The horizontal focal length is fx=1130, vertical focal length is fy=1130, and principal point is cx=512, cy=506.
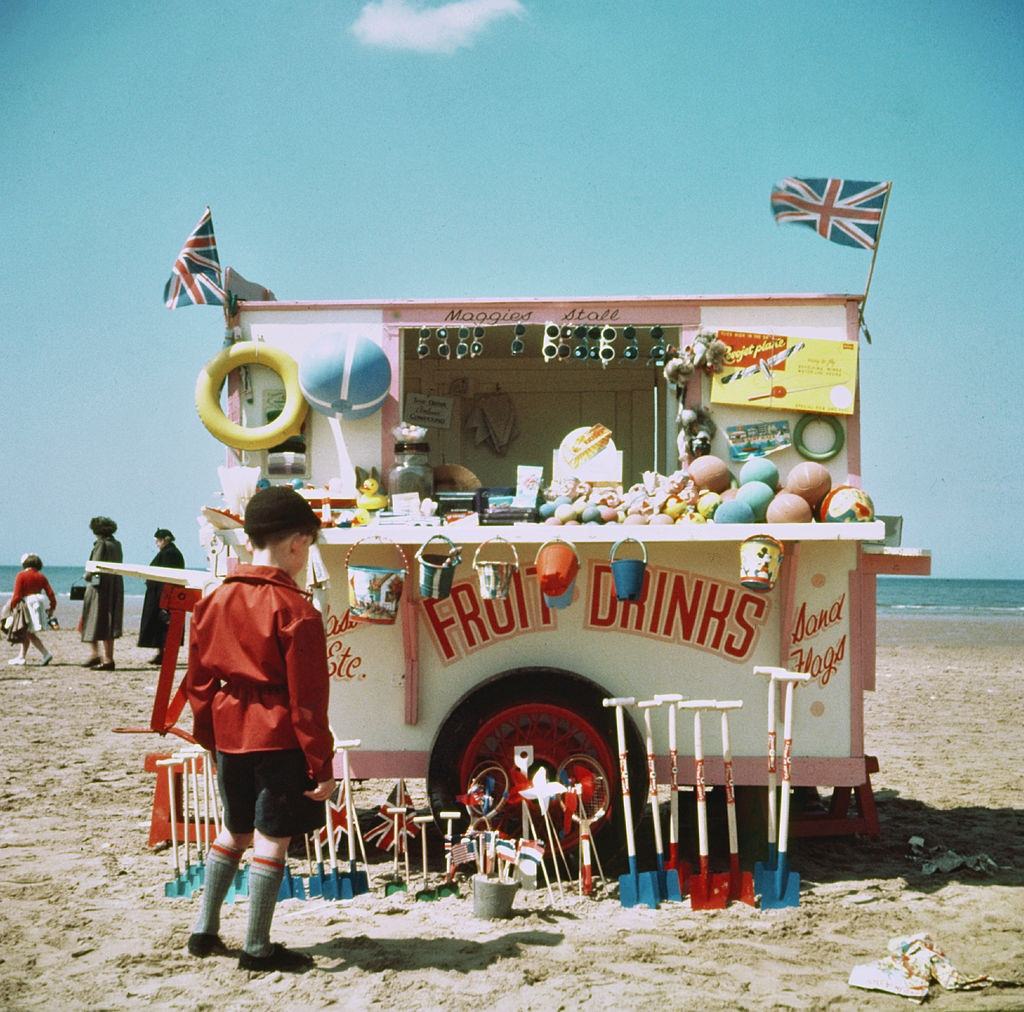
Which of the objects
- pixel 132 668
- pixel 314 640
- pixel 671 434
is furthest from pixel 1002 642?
pixel 314 640

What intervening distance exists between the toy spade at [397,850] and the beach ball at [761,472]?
2.14 meters

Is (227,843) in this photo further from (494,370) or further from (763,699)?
(494,370)

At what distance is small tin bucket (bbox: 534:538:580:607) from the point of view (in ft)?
14.9

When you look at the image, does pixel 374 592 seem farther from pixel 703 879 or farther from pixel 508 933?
pixel 703 879

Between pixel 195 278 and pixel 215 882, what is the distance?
2.78 metres

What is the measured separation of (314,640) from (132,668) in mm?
11222

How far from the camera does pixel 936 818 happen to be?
21.1 feet

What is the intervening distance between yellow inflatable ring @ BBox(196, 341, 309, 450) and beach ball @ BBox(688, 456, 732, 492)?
1824mm

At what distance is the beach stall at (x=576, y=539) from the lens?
4.91 m

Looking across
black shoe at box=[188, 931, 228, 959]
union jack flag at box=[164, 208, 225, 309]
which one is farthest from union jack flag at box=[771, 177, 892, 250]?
black shoe at box=[188, 931, 228, 959]

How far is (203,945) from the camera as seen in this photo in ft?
12.8

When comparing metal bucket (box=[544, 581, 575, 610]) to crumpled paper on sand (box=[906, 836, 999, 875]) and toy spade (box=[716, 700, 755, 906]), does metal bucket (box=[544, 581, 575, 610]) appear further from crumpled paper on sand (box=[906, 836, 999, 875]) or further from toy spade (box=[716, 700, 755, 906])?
crumpled paper on sand (box=[906, 836, 999, 875])

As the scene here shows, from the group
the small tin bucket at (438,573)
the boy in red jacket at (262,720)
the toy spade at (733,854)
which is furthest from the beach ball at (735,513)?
the boy in red jacket at (262,720)

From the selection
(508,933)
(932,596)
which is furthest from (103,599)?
(932,596)
